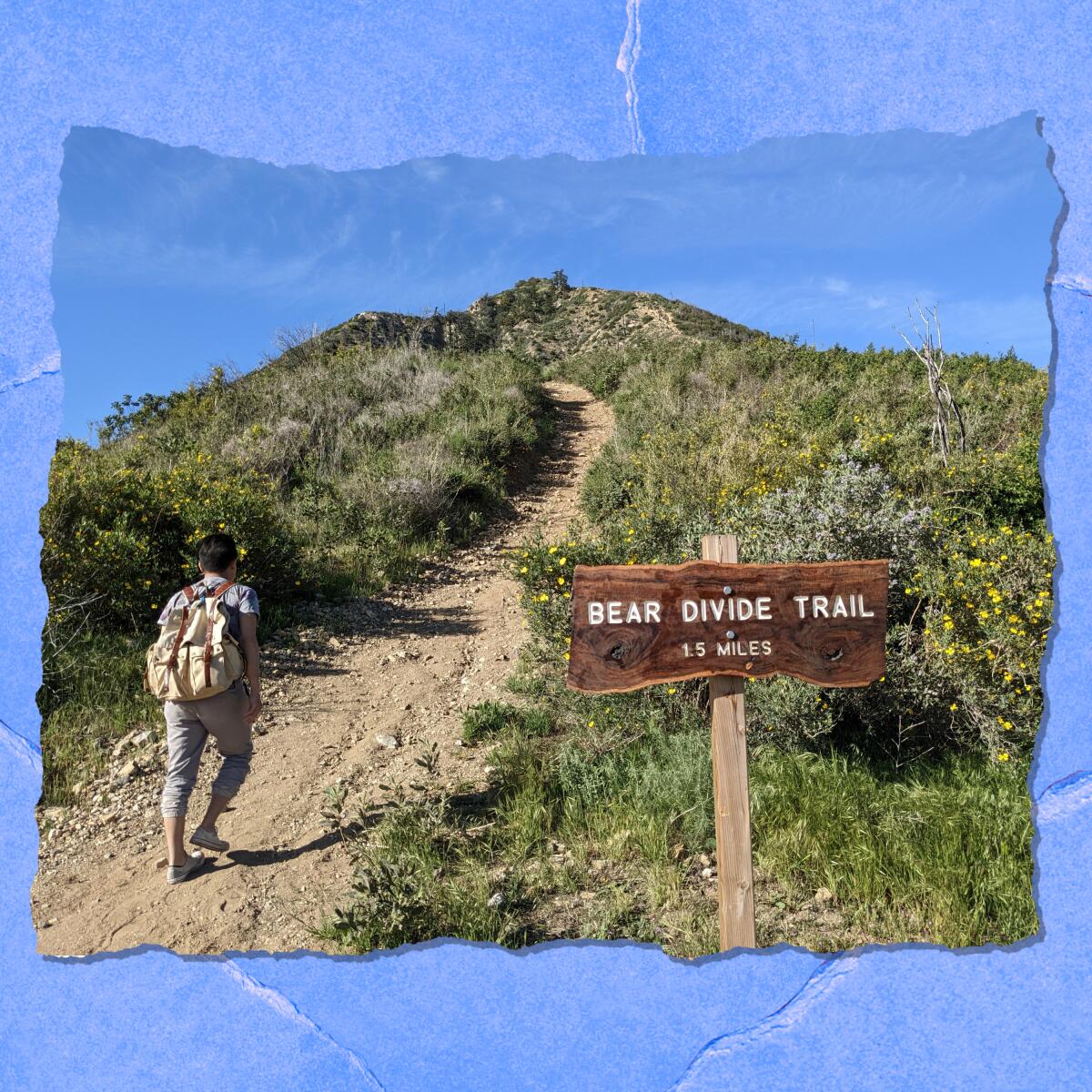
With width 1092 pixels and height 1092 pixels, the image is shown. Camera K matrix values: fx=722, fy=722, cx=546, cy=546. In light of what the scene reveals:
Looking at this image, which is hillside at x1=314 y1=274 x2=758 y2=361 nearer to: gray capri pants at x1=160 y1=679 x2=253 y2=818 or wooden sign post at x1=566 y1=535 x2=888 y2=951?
gray capri pants at x1=160 y1=679 x2=253 y2=818

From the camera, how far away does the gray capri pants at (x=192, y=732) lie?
127 inches

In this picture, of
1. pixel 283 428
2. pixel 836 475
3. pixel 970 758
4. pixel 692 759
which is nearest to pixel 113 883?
pixel 692 759

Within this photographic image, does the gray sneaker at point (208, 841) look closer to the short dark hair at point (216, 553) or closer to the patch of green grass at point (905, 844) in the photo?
the short dark hair at point (216, 553)

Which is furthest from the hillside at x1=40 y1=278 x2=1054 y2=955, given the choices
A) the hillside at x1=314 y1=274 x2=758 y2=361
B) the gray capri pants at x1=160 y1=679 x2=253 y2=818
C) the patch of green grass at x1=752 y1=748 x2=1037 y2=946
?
the hillside at x1=314 y1=274 x2=758 y2=361

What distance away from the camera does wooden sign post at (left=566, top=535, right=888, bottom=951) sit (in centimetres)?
217

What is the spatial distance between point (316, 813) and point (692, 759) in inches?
78.8

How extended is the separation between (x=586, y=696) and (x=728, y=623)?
240cm

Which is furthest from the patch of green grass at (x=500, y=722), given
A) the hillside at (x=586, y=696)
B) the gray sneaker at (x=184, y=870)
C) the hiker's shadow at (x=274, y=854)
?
the gray sneaker at (x=184, y=870)

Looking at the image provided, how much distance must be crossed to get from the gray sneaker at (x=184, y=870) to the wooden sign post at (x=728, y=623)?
2.28 metres

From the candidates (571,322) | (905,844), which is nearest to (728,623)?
(905,844)

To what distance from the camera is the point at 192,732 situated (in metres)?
3.26

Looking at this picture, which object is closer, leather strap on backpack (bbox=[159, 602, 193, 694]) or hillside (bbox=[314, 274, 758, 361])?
leather strap on backpack (bbox=[159, 602, 193, 694])

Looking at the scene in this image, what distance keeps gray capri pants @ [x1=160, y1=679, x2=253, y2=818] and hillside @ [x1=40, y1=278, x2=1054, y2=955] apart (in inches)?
21.9

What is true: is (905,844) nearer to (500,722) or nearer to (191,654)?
(500,722)
